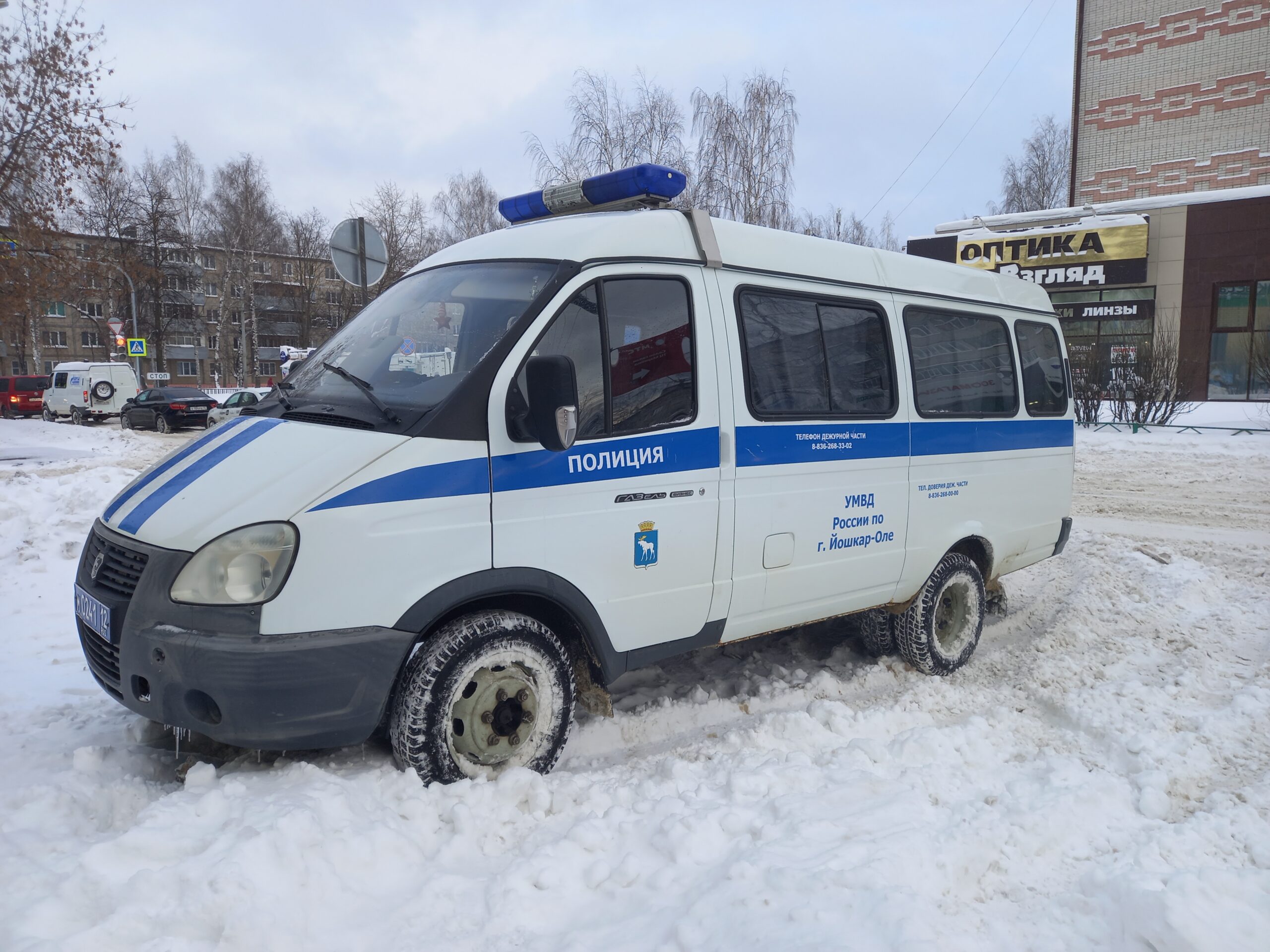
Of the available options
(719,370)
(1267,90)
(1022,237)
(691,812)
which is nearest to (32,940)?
(691,812)

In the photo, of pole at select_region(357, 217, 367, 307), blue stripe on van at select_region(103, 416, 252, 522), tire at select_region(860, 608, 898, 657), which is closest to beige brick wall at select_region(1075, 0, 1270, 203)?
pole at select_region(357, 217, 367, 307)

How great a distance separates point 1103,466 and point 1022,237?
51.7ft

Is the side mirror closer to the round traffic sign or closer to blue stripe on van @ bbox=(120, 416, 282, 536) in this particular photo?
blue stripe on van @ bbox=(120, 416, 282, 536)

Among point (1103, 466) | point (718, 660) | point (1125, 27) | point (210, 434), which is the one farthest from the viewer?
point (1125, 27)

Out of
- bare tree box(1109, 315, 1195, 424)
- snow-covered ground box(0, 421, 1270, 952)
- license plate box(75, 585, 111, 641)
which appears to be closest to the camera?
snow-covered ground box(0, 421, 1270, 952)

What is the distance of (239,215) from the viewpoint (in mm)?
46625

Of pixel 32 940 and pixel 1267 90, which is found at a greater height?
pixel 1267 90

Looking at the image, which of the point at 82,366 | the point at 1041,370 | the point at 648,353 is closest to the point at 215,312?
the point at 82,366

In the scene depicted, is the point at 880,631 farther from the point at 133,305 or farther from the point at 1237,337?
the point at 133,305

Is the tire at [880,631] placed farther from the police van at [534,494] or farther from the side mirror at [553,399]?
the side mirror at [553,399]

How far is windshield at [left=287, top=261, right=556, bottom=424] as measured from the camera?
3572 mm

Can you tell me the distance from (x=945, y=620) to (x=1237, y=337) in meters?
27.7

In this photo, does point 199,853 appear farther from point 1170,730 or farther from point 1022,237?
point 1022,237

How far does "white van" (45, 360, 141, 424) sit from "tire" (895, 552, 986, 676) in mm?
31518
